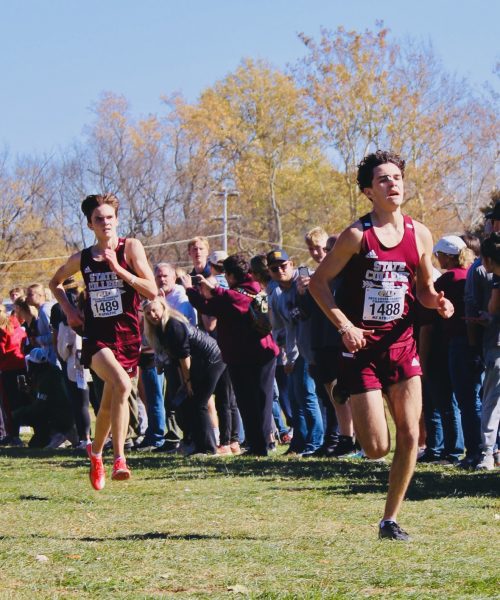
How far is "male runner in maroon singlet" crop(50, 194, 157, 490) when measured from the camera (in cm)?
859

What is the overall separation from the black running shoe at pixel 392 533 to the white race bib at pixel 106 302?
3.35 m

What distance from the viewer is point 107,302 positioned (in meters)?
8.73

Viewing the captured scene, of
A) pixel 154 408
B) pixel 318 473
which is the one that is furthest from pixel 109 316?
pixel 154 408

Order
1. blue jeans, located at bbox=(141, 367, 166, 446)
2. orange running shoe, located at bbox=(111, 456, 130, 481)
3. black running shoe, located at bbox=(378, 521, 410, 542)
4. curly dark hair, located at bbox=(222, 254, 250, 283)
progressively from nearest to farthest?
black running shoe, located at bbox=(378, 521, 410, 542) < orange running shoe, located at bbox=(111, 456, 130, 481) < curly dark hair, located at bbox=(222, 254, 250, 283) < blue jeans, located at bbox=(141, 367, 166, 446)

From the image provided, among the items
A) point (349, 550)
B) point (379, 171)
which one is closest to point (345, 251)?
point (379, 171)

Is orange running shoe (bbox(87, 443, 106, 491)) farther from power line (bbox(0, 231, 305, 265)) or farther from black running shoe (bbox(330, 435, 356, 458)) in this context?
power line (bbox(0, 231, 305, 265))

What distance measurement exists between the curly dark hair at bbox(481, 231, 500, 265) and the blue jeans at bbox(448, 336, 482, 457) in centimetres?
149

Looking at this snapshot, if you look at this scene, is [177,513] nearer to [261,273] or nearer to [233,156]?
[261,273]

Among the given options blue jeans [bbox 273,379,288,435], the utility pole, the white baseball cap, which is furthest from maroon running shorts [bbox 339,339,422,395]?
the utility pole

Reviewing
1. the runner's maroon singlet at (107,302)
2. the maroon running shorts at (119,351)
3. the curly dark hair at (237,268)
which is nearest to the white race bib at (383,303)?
the runner's maroon singlet at (107,302)

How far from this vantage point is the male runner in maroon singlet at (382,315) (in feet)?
20.7

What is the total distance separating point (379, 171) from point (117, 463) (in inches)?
136

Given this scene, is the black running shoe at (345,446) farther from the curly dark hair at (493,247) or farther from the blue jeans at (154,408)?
the curly dark hair at (493,247)

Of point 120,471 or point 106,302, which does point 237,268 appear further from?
point 120,471
